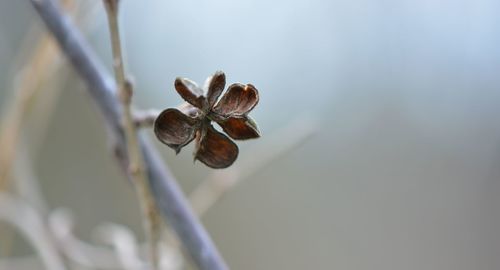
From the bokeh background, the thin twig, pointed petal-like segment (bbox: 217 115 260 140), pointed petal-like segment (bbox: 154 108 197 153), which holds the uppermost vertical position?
the bokeh background

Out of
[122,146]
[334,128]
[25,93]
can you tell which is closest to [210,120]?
[122,146]

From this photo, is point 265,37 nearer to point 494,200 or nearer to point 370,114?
point 370,114

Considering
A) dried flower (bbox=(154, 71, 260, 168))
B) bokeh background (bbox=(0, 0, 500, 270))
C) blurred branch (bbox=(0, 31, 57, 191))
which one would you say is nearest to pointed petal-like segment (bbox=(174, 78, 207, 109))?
dried flower (bbox=(154, 71, 260, 168))

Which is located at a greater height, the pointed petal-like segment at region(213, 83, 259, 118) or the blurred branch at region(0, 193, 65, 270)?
the blurred branch at region(0, 193, 65, 270)

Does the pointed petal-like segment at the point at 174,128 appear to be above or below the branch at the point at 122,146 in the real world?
below

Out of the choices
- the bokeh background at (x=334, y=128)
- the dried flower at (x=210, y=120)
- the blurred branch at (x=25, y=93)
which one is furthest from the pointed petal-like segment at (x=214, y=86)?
the bokeh background at (x=334, y=128)

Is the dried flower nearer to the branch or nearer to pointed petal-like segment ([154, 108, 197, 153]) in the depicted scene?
pointed petal-like segment ([154, 108, 197, 153])

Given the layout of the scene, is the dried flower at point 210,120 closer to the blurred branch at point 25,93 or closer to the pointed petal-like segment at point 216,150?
the pointed petal-like segment at point 216,150

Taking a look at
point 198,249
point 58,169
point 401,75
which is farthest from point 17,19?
point 198,249
